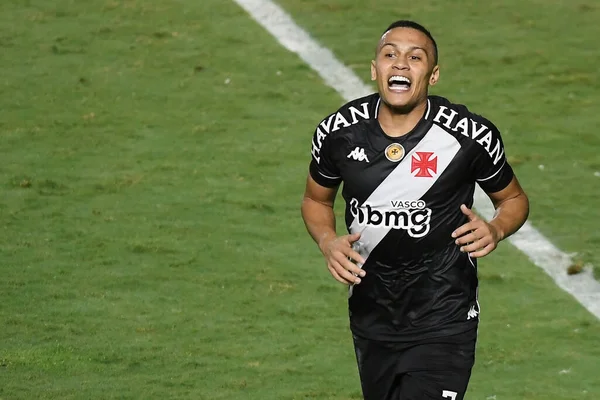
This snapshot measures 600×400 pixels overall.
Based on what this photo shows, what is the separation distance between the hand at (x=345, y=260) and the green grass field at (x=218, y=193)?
2.19 metres

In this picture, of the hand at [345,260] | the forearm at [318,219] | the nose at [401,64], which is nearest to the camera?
the hand at [345,260]

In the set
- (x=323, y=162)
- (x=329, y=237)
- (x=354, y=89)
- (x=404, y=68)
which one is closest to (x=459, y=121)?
(x=404, y=68)

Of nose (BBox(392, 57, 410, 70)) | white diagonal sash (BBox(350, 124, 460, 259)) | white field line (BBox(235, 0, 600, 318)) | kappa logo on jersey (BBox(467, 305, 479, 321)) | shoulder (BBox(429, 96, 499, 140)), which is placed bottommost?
white field line (BBox(235, 0, 600, 318))

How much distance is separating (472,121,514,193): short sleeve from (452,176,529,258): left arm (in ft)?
0.25

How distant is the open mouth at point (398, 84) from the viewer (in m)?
5.89

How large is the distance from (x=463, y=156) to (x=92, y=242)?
443 centimetres

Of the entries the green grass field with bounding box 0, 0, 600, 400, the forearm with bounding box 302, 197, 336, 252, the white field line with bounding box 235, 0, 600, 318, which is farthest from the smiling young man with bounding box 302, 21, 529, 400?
the white field line with bounding box 235, 0, 600, 318

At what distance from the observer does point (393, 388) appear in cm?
613

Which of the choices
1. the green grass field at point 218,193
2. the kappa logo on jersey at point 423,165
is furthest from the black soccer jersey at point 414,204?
the green grass field at point 218,193

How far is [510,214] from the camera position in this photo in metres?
6.13

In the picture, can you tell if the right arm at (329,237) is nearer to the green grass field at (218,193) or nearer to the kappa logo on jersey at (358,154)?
the kappa logo on jersey at (358,154)

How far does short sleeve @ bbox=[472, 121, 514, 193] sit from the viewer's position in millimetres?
5969

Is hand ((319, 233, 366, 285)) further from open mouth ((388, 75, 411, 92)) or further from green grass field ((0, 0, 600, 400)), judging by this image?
green grass field ((0, 0, 600, 400))

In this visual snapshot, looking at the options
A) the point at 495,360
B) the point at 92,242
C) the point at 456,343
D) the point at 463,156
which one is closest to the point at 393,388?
the point at 456,343
